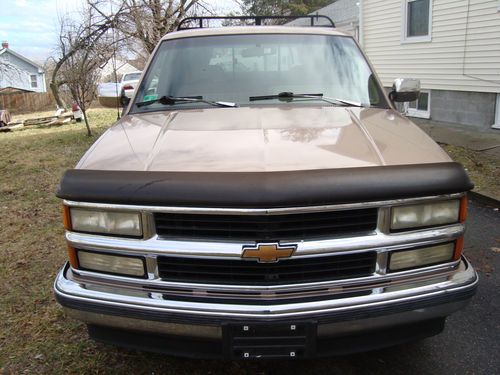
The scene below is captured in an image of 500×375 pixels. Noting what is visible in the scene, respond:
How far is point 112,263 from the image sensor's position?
2.21 m

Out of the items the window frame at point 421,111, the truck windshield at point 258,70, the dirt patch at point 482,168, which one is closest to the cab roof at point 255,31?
the truck windshield at point 258,70

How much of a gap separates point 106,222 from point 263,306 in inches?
32.0

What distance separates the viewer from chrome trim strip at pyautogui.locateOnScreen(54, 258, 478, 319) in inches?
81.0

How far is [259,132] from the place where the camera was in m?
2.53

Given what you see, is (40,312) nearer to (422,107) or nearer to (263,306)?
(263,306)

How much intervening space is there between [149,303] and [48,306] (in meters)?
1.76

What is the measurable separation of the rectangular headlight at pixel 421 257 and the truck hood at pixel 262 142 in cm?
42

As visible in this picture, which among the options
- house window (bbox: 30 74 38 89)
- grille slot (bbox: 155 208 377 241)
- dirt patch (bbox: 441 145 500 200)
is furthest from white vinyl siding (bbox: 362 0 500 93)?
house window (bbox: 30 74 38 89)

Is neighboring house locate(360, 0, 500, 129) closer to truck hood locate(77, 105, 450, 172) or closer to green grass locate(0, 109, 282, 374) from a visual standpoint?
truck hood locate(77, 105, 450, 172)

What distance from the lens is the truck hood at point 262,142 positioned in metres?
2.18

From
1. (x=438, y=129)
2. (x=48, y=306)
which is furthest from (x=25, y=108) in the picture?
(x=48, y=306)

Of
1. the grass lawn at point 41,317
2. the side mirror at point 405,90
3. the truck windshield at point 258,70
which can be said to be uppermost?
the truck windshield at point 258,70

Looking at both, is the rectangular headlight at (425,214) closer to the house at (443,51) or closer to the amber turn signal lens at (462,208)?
the amber turn signal lens at (462,208)

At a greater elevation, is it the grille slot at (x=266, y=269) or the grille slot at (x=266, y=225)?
the grille slot at (x=266, y=225)
